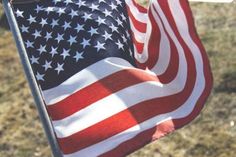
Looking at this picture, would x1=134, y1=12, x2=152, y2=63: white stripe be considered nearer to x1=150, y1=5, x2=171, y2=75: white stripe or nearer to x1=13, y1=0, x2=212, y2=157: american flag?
x1=13, y1=0, x2=212, y2=157: american flag

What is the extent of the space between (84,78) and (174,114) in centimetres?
124

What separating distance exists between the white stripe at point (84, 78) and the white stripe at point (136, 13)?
0.98 m

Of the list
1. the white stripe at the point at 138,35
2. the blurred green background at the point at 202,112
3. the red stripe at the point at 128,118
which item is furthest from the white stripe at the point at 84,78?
the blurred green background at the point at 202,112

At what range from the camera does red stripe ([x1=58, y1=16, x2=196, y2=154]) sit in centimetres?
692

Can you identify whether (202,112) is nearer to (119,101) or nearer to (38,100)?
(119,101)

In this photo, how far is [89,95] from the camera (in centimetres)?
714

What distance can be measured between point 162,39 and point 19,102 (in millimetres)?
6819

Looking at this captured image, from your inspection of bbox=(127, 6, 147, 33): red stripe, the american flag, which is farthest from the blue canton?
bbox=(127, 6, 147, 33): red stripe

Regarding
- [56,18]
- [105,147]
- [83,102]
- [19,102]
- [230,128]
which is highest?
[56,18]

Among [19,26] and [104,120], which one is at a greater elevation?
[19,26]

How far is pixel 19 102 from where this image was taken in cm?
1359

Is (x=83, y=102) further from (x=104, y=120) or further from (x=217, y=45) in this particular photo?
(x=217, y=45)

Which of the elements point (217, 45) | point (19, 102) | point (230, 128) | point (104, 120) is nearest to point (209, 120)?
point (230, 128)

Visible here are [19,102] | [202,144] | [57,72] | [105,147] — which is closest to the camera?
[105,147]
